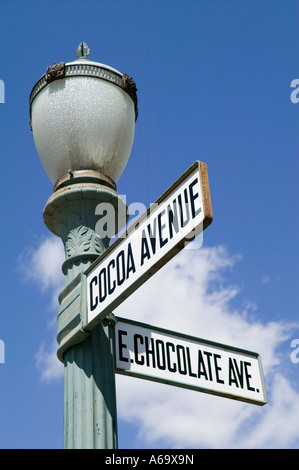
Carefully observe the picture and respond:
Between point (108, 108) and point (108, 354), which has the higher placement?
point (108, 108)

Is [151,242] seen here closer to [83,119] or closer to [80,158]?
[80,158]

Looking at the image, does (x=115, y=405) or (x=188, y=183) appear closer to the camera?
(x=188, y=183)

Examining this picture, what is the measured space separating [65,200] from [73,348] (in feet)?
3.46

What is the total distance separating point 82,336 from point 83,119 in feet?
4.91

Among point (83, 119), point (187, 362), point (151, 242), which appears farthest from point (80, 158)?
point (187, 362)

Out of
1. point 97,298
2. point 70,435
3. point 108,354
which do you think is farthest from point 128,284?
point 70,435

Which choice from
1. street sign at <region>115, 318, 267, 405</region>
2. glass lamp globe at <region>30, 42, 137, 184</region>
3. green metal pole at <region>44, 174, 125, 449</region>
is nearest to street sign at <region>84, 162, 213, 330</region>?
green metal pole at <region>44, 174, 125, 449</region>

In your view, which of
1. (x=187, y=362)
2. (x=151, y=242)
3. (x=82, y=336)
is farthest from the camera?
(x=187, y=362)

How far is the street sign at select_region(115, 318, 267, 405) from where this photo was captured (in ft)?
16.5

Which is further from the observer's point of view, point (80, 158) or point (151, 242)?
point (80, 158)

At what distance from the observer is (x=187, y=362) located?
5.27 metres
